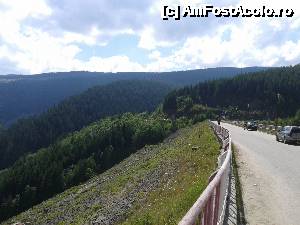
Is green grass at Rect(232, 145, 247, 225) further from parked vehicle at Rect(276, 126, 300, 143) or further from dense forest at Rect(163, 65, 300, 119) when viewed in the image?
dense forest at Rect(163, 65, 300, 119)

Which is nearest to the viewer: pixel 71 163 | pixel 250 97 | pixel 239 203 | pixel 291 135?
pixel 239 203

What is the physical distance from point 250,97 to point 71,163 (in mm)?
89756

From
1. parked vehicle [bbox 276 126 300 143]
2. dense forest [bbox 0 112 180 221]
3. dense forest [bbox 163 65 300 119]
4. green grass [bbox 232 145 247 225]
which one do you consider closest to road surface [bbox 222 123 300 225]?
green grass [bbox 232 145 247 225]

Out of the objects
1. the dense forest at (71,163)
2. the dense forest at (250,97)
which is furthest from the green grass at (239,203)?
the dense forest at (250,97)

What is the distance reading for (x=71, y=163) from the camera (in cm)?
12312

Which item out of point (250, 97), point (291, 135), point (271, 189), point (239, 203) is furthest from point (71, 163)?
point (239, 203)

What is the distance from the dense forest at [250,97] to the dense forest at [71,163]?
5520 cm

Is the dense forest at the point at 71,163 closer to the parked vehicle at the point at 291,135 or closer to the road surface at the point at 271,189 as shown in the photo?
the parked vehicle at the point at 291,135

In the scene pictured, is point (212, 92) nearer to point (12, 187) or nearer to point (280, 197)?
point (12, 187)

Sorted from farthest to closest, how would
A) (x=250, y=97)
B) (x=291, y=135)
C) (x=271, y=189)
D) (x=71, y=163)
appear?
(x=250, y=97), (x=71, y=163), (x=291, y=135), (x=271, y=189)

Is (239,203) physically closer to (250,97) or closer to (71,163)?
(71,163)

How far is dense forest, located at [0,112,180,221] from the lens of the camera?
102812 millimetres

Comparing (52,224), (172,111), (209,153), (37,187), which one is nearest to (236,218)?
(209,153)

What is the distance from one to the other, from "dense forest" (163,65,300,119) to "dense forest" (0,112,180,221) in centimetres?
5520
